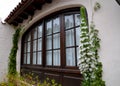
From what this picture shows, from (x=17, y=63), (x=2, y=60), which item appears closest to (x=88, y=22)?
(x=17, y=63)

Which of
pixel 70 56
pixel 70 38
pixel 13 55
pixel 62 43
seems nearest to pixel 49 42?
pixel 62 43

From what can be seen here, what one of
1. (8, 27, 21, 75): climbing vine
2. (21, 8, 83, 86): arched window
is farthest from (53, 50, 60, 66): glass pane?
(8, 27, 21, 75): climbing vine

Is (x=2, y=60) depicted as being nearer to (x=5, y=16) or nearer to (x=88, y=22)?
(x=5, y=16)

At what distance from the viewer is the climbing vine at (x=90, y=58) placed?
3311 millimetres

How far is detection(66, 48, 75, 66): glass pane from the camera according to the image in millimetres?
4500

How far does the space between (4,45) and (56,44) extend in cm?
408

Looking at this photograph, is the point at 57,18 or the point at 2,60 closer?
the point at 57,18

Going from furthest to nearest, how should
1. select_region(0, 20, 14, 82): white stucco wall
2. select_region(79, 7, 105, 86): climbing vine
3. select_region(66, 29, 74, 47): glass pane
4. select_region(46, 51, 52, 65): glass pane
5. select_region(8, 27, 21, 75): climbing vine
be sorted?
1. select_region(0, 20, 14, 82): white stucco wall
2. select_region(8, 27, 21, 75): climbing vine
3. select_region(46, 51, 52, 65): glass pane
4. select_region(66, 29, 74, 47): glass pane
5. select_region(79, 7, 105, 86): climbing vine

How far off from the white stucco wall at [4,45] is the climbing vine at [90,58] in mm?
5758

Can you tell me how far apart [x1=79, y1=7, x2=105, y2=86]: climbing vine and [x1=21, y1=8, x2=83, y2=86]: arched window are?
688 mm

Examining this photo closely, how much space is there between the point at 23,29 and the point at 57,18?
2.78 meters

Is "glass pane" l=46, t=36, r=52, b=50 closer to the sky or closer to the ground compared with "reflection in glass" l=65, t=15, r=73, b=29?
closer to the ground

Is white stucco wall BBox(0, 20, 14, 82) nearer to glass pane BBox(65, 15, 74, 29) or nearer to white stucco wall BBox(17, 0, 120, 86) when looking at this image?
glass pane BBox(65, 15, 74, 29)

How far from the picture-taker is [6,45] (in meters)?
8.25
